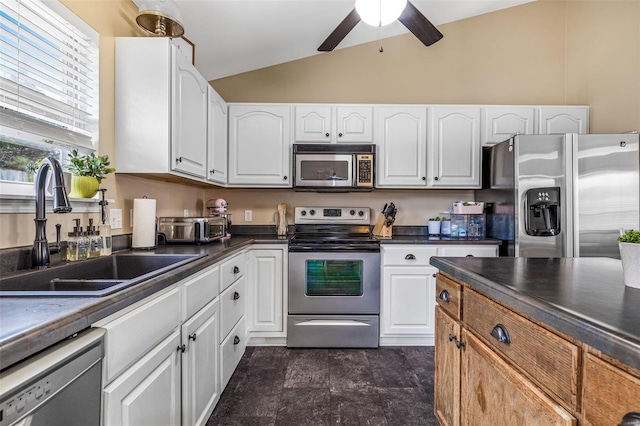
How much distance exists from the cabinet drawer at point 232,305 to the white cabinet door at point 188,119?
2.66 ft

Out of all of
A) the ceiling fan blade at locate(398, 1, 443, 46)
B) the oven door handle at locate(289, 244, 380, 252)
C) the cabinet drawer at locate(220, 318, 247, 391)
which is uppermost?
the ceiling fan blade at locate(398, 1, 443, 46)

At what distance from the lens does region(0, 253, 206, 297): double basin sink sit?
910 millimetres

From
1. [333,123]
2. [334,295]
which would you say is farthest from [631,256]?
[333,123]

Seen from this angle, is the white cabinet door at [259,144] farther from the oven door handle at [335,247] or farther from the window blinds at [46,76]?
the window blinds at [46,76]

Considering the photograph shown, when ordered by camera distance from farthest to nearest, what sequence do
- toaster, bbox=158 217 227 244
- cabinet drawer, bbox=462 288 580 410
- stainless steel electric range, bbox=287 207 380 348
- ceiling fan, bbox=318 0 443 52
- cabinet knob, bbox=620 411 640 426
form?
stainless steel electric range, bbox=287 207 380 348 → toaster, bbox=158 217 227 244 → ceiling fan, bbox=318 0 443 52 → cabinet drawer, bbox=462 288 580 410 → cabinet knob, bbox=620 411 640 426

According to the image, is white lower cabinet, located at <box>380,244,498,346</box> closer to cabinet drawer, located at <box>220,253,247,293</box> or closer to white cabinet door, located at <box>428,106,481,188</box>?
white cabinet door, located at <box>428,106,481,188</box>

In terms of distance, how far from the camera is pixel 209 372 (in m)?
1.61

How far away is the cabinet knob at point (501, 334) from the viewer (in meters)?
0.93

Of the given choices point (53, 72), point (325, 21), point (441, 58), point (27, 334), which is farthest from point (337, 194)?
point (27, 334)

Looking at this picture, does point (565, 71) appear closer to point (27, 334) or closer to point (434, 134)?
point (434, 134)

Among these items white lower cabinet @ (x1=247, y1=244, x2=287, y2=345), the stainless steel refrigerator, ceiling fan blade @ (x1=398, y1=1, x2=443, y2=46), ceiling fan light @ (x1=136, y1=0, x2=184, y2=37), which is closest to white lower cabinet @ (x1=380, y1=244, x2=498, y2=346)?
the stainless steel refrigerator

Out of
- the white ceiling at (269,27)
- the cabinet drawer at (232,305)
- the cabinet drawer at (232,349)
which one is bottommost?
the cabinet drawer at (232,349)

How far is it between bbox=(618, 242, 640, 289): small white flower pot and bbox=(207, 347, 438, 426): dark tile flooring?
49.4 inches

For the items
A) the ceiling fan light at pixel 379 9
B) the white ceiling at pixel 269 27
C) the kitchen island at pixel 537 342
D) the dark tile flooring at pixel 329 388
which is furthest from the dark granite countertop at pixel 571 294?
the white ceiling at pixel 269 27
